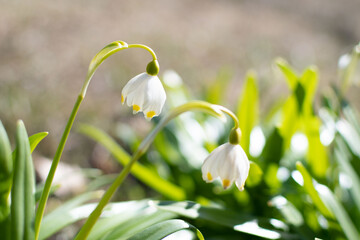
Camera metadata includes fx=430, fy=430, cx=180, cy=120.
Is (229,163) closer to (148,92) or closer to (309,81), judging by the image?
(148,92)

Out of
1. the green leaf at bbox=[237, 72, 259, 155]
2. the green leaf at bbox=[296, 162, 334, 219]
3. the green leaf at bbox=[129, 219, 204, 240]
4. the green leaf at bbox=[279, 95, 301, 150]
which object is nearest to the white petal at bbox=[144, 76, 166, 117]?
the green leaf at bbox=[129, 219, 204, 240]

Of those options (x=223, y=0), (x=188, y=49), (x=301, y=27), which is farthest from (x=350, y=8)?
(x=188, y=49)

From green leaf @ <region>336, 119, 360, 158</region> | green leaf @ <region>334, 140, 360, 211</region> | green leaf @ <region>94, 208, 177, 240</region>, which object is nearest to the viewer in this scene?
green leaf @ <region>94, 208, 177, 240</region>

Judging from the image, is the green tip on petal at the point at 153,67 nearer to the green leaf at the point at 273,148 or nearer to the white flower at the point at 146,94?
the white flower at the point at 146,94

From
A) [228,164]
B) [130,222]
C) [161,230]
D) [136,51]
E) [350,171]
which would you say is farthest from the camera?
[136,51]

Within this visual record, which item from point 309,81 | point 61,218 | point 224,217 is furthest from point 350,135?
point 61,218

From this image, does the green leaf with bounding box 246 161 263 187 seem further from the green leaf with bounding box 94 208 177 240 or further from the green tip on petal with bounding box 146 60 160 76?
the green tip on petal with bounding box 146 60 160 76
